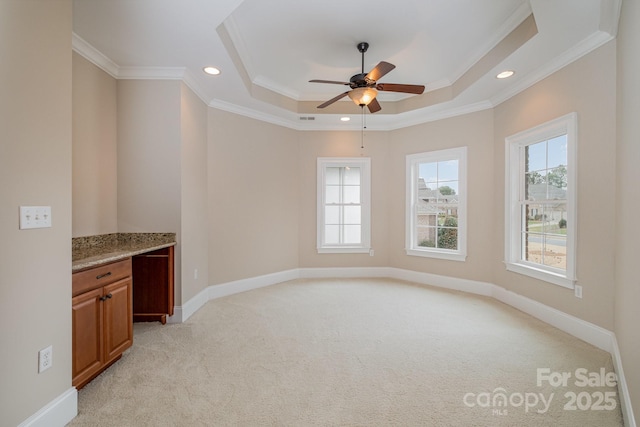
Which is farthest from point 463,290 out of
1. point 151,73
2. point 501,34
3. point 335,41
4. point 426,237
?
point 151,73

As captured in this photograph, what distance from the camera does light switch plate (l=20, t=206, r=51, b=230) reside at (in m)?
1.53

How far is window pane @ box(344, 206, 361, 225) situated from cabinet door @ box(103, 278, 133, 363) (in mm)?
3615

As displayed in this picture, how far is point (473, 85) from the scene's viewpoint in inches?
147

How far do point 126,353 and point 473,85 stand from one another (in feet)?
15.2

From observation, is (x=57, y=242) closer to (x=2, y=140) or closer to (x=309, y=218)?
(x=2, y=140)

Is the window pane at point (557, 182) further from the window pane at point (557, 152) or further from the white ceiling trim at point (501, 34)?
the white ceiling trim at point (501, 34)

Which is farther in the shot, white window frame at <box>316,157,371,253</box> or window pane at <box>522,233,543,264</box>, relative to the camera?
white window frame at <box>316,157,371,253</box>

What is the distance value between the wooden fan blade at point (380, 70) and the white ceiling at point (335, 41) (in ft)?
1.63

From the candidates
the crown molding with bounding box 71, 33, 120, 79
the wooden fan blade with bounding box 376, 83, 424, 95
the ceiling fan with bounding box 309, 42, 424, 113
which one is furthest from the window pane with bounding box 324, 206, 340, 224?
the crown molding with bounding box 71, 33, 120, 79

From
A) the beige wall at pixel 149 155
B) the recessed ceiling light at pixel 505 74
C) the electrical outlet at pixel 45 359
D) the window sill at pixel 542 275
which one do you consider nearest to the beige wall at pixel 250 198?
the beige wall at pixel 149 155

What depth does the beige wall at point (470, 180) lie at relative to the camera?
4281 mm

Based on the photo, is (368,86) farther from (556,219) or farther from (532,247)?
(532,247)

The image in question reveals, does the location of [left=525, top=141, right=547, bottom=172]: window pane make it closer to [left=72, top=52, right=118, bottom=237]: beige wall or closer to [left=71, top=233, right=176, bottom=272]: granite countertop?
[left=71, top=233, right=176, bottom=272]: granite countertop

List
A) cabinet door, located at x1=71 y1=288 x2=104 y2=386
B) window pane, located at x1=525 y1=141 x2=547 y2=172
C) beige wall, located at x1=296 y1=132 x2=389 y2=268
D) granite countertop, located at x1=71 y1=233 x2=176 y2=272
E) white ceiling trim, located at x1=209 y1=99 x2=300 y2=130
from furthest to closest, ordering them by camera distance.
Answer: beige wall, located at x1=296 y1=132 x2=389 y2=268
white ceiling trim, located at x1=209 y1=99 x2=300 y2=130
window pane, located at x1=525 y1=141 x2=547 y2=172
granite countertop, located at x1=71 y1=233 x2=176 y2=272
cabinet door, located at x1=71 y1=288 x2=104 y2=386
